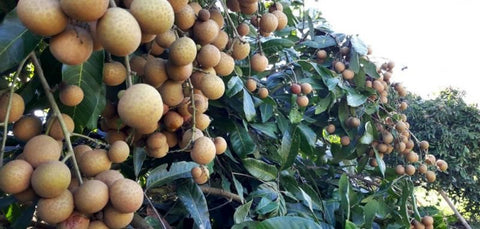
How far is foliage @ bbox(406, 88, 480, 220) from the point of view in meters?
2.80

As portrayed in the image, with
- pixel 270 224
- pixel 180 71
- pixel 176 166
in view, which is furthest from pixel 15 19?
pixel 270 224

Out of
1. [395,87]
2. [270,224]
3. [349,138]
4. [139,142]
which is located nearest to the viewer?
[139,142]

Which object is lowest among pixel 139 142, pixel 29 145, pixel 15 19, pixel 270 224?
pixel 270 224

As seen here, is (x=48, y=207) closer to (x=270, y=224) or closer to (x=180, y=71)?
(x=180, y=71)

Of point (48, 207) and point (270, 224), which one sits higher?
point (48, 207)

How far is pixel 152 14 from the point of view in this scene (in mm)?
494

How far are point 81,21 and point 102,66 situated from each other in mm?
151

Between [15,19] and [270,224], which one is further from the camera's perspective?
[270,224]

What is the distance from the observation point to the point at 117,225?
0.54m

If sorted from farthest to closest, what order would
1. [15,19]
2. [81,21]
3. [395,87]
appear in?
[395,87], [15,19], [81,21]

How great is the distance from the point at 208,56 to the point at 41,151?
0.29m

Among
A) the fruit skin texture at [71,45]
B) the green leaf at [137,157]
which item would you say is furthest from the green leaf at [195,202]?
the fruit skin texture at [71,45]

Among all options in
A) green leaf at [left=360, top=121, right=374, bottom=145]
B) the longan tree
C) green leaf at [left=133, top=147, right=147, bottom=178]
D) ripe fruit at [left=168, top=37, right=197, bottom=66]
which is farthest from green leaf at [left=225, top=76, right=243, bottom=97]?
green leaf at [left=360, top=121, right=374, bottom=145]

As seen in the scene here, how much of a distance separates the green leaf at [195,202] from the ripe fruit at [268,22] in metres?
0.37
